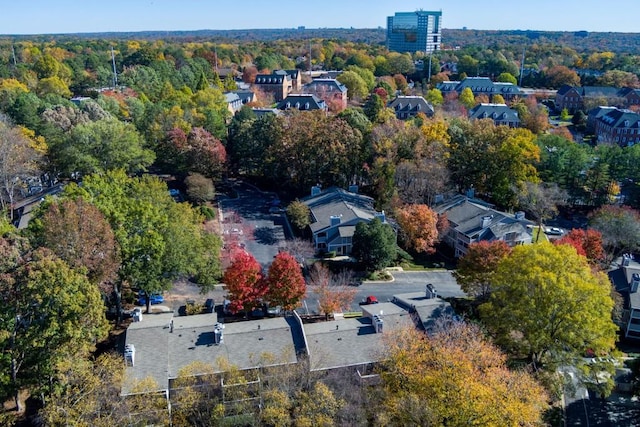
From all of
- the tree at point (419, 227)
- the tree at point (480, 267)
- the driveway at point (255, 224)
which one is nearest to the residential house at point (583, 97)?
the tree at point (419, 227)

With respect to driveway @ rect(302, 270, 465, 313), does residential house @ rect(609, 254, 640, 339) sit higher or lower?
higher

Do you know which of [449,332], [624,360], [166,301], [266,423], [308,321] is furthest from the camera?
[166,301]

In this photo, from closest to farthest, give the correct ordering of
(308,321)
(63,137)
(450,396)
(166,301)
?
(450,396) → (308,321) → (166,301) → (63,137)

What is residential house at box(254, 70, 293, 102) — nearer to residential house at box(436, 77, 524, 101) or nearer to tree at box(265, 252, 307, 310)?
residential house at box(436, 77, 524, 101)

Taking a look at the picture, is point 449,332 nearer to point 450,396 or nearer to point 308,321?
point 450,396

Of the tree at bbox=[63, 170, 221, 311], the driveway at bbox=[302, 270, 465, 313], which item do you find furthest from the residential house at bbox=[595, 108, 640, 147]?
the tree at bbox=[63, 170, 221, 311]

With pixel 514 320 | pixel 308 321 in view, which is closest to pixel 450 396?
pixel 514 320
